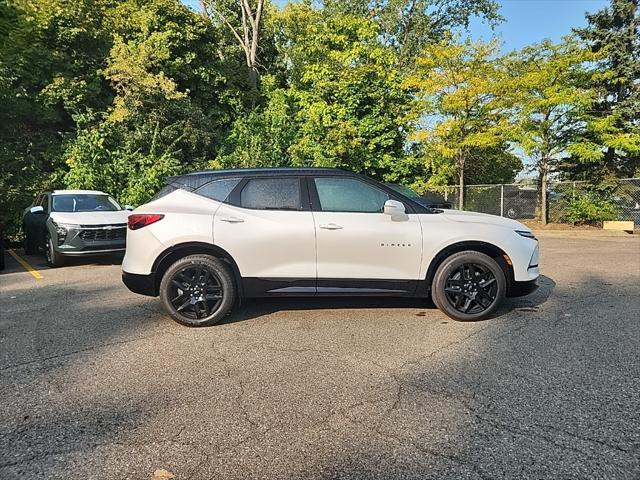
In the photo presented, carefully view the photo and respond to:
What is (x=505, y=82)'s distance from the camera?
15.9 meters

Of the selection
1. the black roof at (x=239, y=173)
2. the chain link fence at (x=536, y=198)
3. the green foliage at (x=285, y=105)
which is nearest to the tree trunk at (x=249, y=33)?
the green foliage at (x=285, y=105)

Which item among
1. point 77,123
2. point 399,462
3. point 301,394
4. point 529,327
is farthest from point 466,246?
point 77,123

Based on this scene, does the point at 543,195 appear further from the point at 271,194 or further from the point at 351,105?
the point at 271,194

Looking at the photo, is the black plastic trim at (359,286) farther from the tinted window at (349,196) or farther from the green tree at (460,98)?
the green tree at (460,98)

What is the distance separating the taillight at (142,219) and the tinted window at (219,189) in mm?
523

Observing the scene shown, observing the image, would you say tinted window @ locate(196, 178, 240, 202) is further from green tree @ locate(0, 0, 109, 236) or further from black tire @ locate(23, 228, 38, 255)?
green tree @ locate(0, 0, 109, 236)

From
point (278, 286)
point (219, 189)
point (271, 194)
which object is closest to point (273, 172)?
point (271, 194)

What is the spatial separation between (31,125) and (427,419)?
17.3 meters

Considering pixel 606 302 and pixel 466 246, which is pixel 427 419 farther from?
pixel 606 302

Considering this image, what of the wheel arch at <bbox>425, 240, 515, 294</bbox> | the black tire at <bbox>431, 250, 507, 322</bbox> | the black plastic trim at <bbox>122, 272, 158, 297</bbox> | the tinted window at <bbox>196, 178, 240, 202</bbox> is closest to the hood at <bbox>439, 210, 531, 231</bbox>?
the wheel arch at <bbox>425, 240, 515, 294</bbox>

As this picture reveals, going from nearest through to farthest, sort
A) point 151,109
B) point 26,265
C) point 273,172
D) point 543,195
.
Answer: point 273,172 → point 26,265 → point 151,109 → point 543,195

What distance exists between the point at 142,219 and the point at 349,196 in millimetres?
2279

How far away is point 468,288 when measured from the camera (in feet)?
16.3

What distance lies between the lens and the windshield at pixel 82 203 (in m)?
9.59
